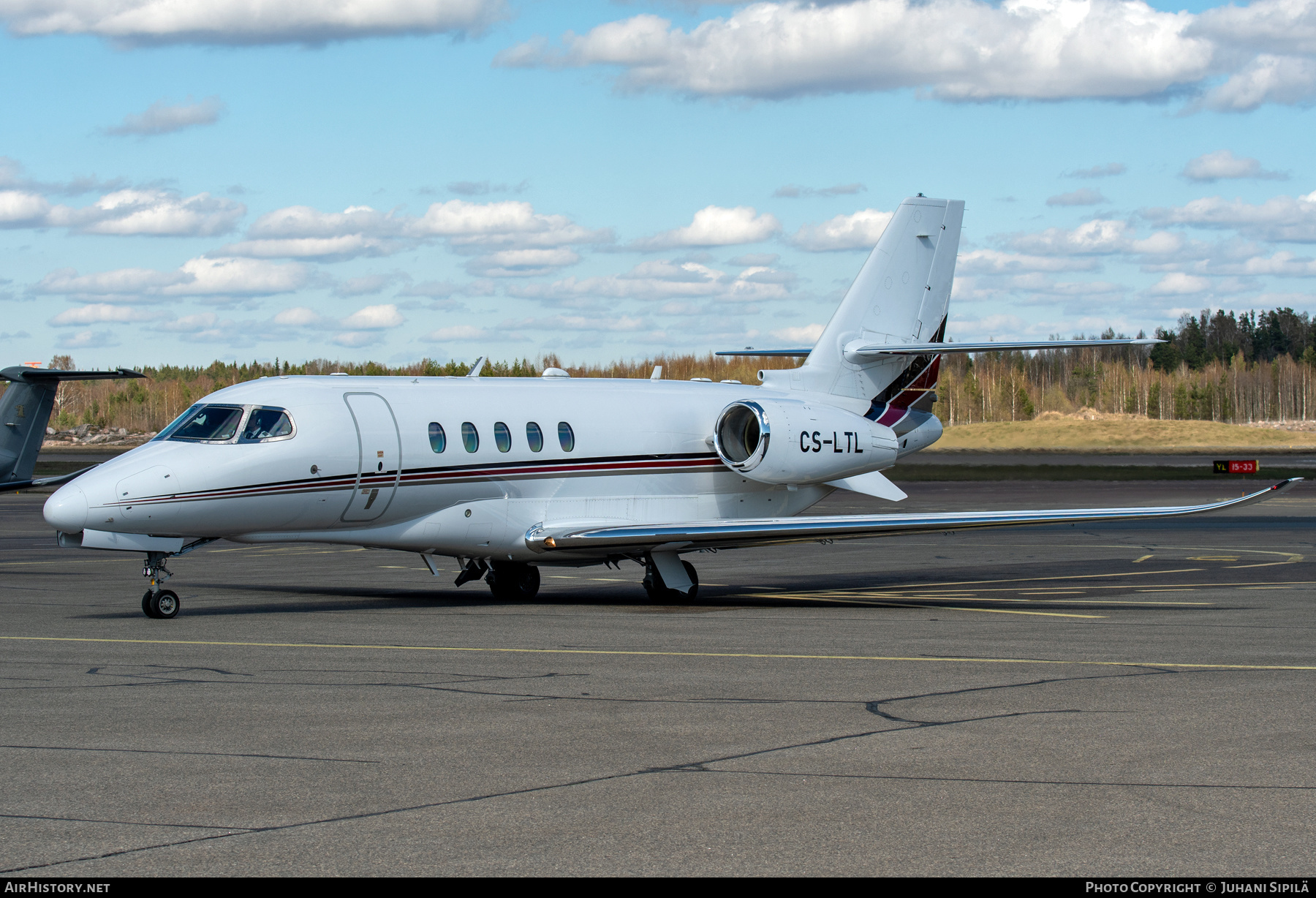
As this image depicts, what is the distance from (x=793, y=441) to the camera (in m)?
22.6

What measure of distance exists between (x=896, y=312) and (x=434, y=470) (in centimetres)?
970

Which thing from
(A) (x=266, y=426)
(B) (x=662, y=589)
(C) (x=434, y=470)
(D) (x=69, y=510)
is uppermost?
(A) (x=266, y=426)

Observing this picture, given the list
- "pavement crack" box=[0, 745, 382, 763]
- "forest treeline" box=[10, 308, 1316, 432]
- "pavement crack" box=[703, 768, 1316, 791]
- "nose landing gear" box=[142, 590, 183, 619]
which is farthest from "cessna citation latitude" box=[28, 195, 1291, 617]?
"forest treeline" box=[10, 308, 1316, 432]

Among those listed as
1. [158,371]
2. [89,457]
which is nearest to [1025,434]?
[89,457]

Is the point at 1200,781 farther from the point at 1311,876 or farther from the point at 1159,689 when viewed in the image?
the point at 1159,689

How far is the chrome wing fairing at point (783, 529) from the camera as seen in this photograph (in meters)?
19.1

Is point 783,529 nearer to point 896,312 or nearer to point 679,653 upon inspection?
point 679,653

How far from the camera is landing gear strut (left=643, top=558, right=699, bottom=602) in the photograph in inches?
831

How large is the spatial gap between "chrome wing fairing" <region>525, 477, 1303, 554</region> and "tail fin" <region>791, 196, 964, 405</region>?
5.26 m

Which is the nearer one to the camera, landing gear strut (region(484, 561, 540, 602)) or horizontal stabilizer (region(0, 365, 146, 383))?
landing gear strut (region(484, 561, 540, 602))

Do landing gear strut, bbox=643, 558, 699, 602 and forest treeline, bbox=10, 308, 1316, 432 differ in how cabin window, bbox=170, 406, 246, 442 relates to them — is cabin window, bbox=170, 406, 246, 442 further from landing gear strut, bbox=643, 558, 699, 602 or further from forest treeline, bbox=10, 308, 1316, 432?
forest treeline, bbox=10, 308, 1316, 432

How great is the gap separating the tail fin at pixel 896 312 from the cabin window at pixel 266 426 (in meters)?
9.46

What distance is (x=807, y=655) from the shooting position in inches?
559

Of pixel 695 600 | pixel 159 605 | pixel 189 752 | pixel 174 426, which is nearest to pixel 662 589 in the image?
pixel 695 600
